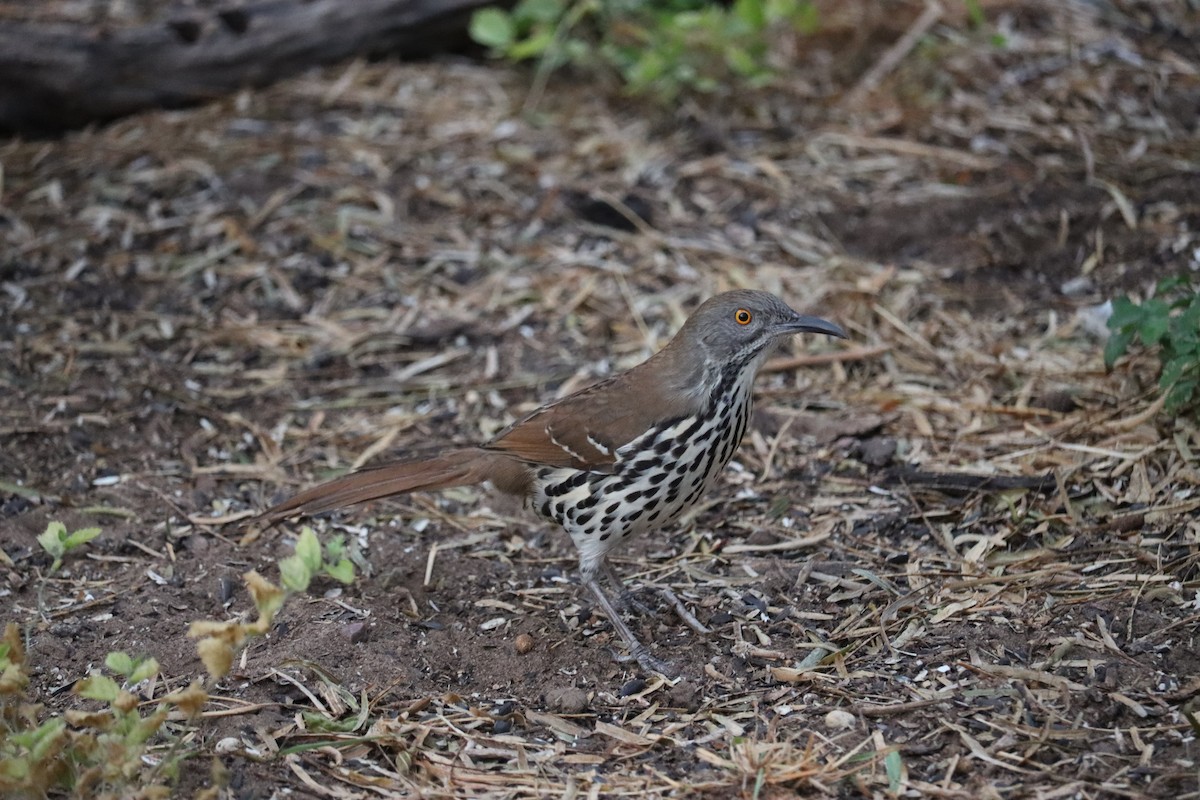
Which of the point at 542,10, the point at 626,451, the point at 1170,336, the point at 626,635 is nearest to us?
the point at 626,635

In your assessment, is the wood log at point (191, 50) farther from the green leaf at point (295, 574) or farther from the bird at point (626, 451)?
the green leaf at point (295, 574)

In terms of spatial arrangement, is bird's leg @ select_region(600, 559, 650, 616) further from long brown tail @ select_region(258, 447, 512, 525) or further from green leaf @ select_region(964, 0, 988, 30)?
green leaf @ select_region(964, 0, 988, 30)

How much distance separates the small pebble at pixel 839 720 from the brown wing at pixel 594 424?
1.01 m

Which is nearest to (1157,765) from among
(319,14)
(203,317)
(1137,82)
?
(203,317)

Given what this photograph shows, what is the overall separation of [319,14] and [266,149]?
0.99m

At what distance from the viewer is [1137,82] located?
6.49 metres

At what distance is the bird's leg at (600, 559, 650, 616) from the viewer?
13.2 ft

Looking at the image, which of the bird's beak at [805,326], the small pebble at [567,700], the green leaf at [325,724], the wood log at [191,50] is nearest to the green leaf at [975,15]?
the wood log at [191,50]

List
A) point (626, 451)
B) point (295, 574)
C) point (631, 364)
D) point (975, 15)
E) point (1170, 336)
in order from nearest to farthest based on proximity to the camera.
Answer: point (295, 574), point (626, 451), point (1170, 336), point (631, 364), point (975, 15)

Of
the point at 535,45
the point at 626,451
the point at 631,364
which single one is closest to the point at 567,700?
the point at 626,451

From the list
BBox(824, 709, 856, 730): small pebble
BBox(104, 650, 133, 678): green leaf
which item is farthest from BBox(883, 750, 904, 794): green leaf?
BBox(104, 650, 133, 678): green leaf

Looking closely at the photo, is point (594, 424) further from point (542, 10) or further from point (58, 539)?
point (542, 10)

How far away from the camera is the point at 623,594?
4078 millimetres

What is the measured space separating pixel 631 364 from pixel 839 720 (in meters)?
2.27
